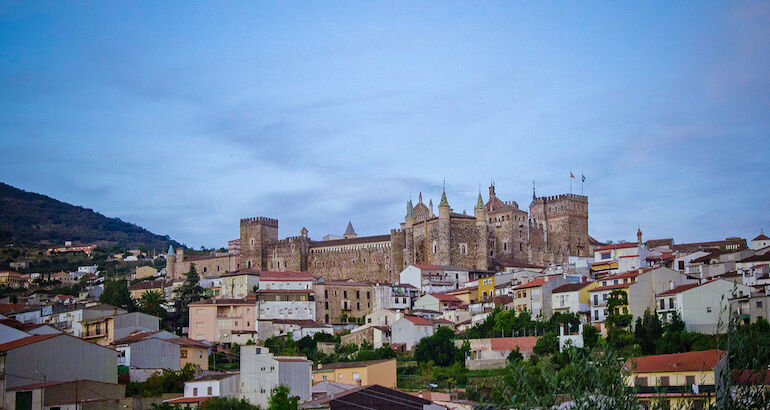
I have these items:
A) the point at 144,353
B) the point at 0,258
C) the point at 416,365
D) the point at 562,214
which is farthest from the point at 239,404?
the point at 0,258

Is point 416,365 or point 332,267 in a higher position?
point 332,267

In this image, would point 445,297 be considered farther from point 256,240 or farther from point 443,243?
point 256,240

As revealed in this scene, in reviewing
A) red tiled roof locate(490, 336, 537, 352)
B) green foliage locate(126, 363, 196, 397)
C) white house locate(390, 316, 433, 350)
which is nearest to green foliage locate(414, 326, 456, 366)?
red tiled roof locate(490, 336, 537, 352)

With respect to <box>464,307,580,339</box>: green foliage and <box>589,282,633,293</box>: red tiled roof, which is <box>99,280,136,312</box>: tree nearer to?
<box>464,307,580,339</box>: green foliage

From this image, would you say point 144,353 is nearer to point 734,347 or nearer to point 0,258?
point 734,347

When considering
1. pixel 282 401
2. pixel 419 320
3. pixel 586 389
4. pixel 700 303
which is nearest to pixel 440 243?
pixel 419 320

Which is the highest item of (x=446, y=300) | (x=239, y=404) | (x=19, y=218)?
(x=19, y=218)

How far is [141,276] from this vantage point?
96438mm

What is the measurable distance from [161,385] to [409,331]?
18.2 m

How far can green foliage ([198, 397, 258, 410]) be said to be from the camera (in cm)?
3588

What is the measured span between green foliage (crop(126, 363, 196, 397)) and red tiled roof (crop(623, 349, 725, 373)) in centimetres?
1819

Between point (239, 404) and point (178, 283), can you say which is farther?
point (178, 283)

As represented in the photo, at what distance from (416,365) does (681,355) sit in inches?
617

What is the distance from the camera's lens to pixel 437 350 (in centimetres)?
4953
